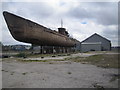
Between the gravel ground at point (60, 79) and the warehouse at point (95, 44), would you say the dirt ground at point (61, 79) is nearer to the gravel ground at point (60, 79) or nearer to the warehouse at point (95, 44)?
the gravel ground at point (60, 79)

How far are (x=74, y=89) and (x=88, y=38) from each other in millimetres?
65935

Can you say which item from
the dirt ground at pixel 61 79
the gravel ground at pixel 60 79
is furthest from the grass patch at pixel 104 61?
the gravel ground at pixel 60 79

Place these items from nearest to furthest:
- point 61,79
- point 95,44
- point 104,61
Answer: point 61,79
point 104,61
point 95,44

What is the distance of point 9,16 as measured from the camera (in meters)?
22.1

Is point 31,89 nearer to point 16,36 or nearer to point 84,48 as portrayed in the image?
point 16,36

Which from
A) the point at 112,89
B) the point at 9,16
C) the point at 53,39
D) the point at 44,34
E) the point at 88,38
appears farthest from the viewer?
the point at 88,38

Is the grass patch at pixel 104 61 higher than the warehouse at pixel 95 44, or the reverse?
the warehouse at pixel 95 44

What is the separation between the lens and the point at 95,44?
206ft

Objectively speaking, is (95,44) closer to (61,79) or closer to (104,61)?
(104,61)

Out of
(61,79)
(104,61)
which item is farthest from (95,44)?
(61,79)

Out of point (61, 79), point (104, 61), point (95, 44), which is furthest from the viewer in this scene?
point (95, 44)

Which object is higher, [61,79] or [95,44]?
[95,44]

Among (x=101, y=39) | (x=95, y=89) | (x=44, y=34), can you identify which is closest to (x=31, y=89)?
(x=95, y=89)

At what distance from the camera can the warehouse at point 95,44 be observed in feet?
205
